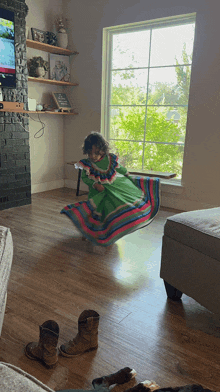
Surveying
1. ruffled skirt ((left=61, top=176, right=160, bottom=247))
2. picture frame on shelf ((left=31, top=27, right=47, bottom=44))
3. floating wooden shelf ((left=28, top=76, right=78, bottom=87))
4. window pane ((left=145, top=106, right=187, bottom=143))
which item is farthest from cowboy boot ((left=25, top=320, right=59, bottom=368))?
picture frame on shelf ((left=31, top=27, right=47, bottom=44))

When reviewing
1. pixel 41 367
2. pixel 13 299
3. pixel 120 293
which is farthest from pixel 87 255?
pixel 41 367

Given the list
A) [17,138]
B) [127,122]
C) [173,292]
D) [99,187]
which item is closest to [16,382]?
[173,292]

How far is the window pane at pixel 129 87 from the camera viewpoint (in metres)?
3.94

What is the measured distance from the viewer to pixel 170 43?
3.66 meters

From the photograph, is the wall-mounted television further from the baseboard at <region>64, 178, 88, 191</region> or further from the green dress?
the baseboard at <region>64, 178, 88, 191</region>

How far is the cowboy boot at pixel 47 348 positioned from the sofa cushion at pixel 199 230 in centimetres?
77

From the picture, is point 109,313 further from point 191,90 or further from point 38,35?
point 38,35

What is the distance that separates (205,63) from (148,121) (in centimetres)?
96

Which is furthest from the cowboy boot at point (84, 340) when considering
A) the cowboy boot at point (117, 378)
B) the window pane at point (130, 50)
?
the window pane at point (130, 50)

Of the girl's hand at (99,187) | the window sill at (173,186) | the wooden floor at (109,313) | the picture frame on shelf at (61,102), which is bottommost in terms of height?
the wooden floor at (109,313)

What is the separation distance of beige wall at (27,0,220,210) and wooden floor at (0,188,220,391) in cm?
126

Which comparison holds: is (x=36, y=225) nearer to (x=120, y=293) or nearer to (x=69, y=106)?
(x=120, y=293)

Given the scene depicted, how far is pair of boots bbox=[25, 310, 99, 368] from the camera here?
1258 millimetres

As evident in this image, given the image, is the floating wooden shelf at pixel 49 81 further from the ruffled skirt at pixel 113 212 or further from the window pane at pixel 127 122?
the ruffled skirt at pixel 113 212
